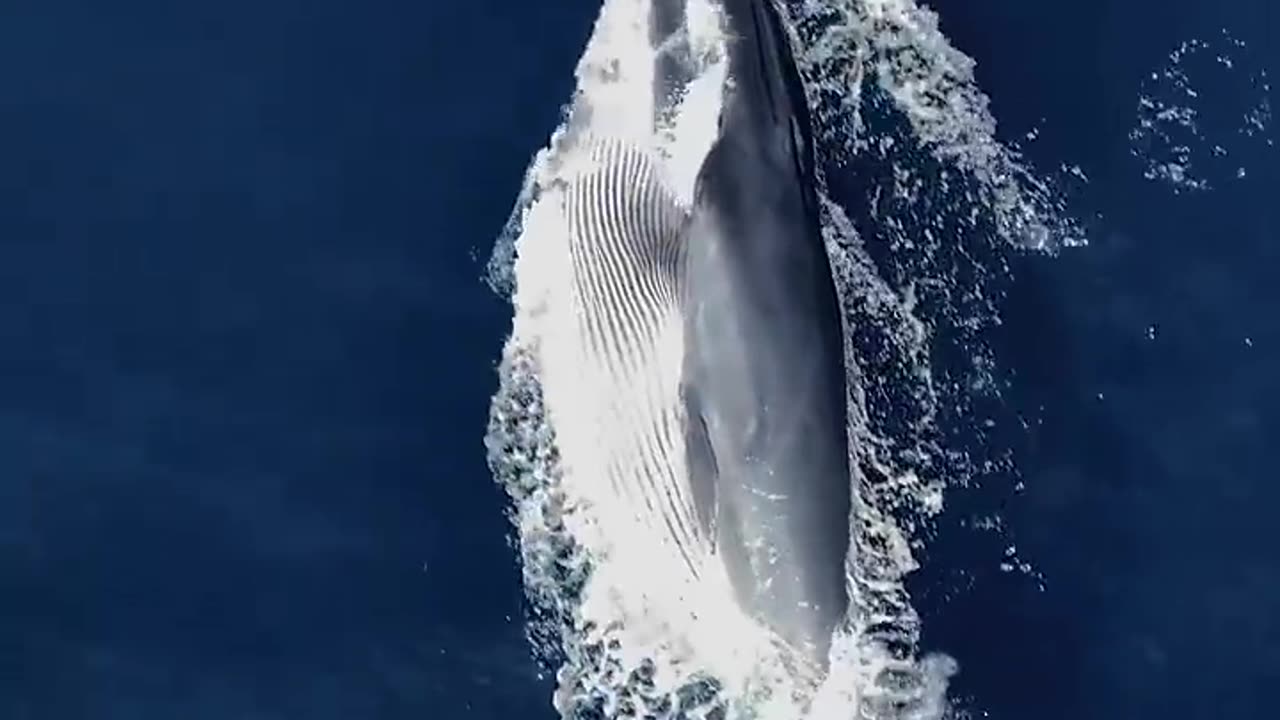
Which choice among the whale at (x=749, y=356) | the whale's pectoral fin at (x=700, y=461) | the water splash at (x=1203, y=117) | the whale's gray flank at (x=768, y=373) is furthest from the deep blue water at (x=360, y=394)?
the whale's gray flank at (x=768, y=373)

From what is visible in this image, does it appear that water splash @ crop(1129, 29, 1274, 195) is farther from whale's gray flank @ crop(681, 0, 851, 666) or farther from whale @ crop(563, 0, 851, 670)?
whale's gray flank @ crop(681, 0, 851, 666)

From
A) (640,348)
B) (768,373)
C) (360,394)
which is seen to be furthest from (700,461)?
(360,394)

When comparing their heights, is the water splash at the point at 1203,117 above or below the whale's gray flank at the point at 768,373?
above

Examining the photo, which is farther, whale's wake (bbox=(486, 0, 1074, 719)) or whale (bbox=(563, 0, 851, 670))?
whale's wake (bbox=(486, 0, 1074, 719))

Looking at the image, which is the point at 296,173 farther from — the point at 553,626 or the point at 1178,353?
the point at 1178,353

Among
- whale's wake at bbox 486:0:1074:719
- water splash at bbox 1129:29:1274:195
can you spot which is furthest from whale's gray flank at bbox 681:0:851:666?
water splash at bbox 1129:29:1274:195

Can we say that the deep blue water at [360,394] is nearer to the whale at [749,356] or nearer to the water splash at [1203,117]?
the water splash at [1203,117]
